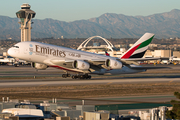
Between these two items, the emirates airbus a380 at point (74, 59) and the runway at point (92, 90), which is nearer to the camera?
the runway at point (92, 90)

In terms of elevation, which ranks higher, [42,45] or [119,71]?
[42,45]

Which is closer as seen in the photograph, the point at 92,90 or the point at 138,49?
the point at 92,90

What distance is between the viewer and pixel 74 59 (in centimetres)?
5397

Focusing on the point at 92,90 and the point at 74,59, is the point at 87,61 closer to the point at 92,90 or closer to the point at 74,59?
the point at 74,59

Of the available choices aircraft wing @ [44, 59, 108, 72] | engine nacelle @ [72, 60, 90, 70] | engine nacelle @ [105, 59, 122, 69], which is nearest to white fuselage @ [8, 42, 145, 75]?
aircraft wing @ [44, 59, 108, 72]

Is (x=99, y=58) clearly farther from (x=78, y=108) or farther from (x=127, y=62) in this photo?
(x=78, y=108)

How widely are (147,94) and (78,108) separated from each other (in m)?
22.6

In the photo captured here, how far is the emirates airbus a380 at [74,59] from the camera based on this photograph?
169ft

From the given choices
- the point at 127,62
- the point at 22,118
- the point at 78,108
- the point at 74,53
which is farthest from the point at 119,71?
the point at 22,118

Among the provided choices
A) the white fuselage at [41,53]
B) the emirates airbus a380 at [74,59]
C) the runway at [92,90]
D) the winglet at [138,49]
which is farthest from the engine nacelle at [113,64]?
the winglet at [138,49]

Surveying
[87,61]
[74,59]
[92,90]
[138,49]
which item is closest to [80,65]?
[74,59]

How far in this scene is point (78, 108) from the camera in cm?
1573

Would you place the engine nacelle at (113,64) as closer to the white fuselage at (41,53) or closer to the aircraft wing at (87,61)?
the aircraft wing at (87,61)

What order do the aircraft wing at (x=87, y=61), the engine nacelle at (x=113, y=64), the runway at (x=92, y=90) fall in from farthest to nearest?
1. the engine nacelle at (x=113, y=64)
2. the aircraft wing at (x=87, y=61)
3. the runway at (x=92, y=90)
